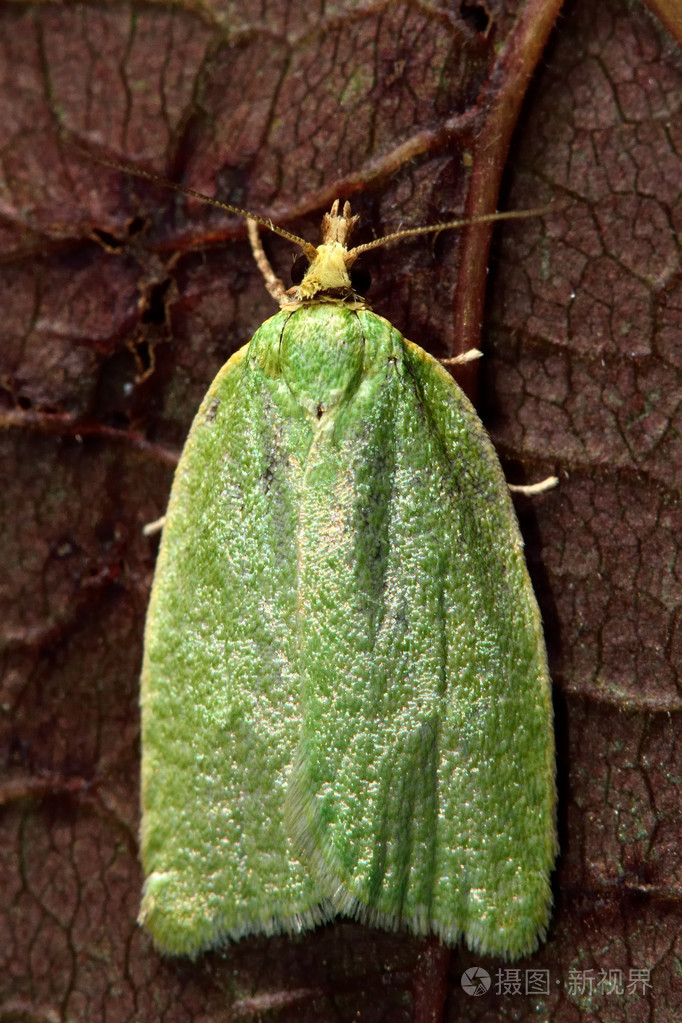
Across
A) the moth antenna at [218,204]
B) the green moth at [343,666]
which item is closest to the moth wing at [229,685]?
the green moth at [343,666]

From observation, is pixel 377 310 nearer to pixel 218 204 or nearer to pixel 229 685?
pixel 218 204

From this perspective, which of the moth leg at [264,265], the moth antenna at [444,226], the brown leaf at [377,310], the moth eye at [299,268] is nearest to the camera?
the moth antenna at [444,226]

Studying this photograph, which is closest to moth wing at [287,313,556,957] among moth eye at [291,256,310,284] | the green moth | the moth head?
the green moth

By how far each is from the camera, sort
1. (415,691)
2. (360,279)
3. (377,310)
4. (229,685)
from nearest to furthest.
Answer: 1. (415,691)
2. (229,685)
3. (360,279)
4. (377,310)

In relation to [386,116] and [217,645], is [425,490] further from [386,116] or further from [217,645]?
[386,116]

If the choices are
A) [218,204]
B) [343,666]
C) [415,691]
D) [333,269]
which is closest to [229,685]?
[343,666]

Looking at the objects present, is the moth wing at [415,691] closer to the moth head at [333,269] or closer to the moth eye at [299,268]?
the moth head at [333,269]
